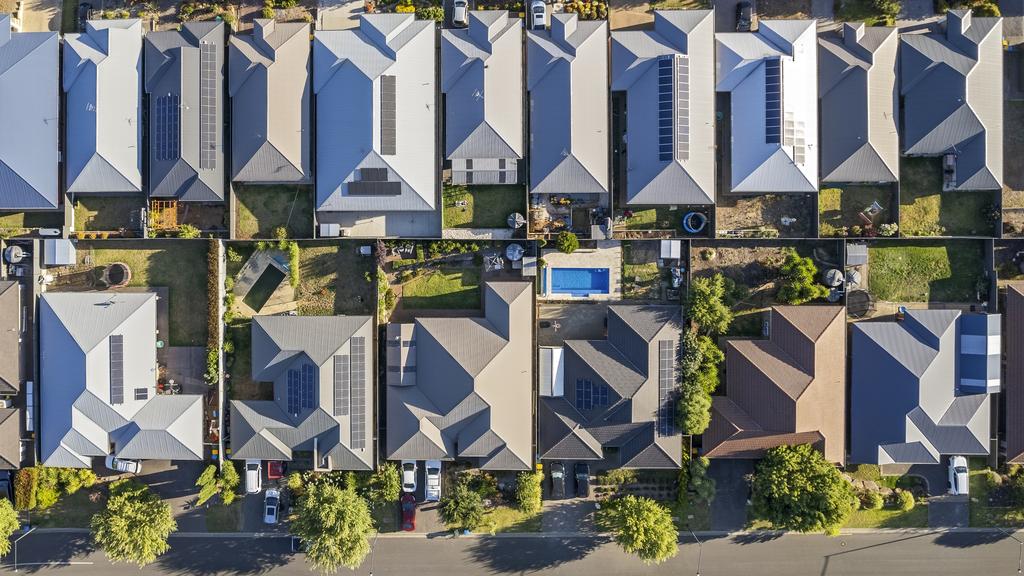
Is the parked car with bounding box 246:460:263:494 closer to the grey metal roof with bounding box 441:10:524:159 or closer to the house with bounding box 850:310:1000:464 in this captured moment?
the grey metal roof with bounding box 441:10:524:159

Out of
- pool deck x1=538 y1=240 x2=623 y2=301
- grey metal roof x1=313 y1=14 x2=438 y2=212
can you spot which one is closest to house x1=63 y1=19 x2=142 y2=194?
grey metal roof x1=313 y1=14 x2=438 y2=212

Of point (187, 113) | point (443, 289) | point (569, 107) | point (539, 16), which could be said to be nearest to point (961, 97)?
point (569, 107)

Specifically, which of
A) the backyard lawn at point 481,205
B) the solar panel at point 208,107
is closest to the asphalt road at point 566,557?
the backyard lawn at point 481,205

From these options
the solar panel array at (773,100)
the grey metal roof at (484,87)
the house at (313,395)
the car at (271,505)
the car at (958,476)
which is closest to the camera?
the solar panel array at (773,100)

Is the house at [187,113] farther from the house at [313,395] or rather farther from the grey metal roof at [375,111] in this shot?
the house at [313,395]

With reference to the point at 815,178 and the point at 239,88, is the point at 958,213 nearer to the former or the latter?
the point at 815,178

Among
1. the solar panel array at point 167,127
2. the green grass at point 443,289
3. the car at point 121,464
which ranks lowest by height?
the car at point 121,464

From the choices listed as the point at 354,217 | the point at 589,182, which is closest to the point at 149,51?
the point at 354,217
